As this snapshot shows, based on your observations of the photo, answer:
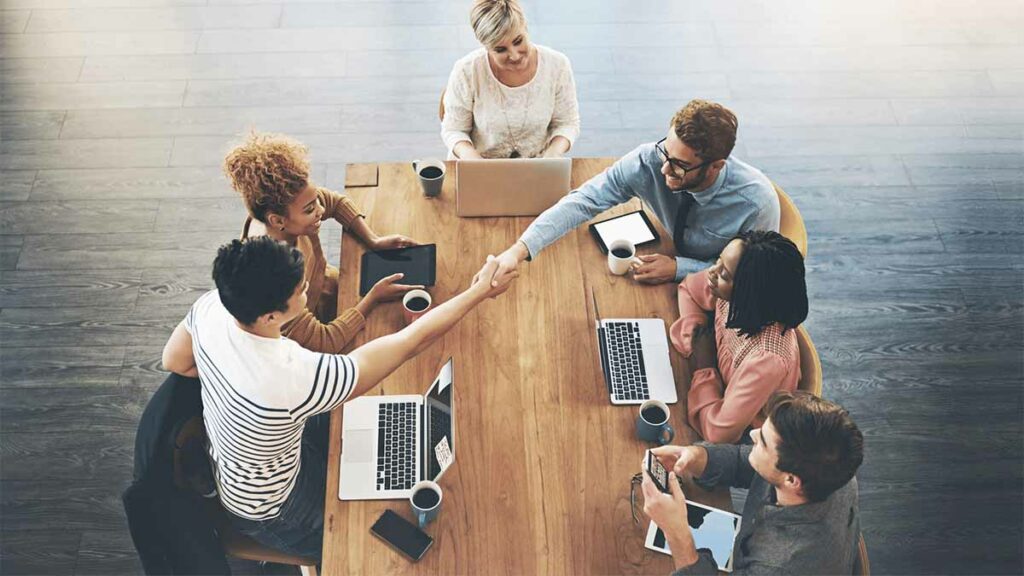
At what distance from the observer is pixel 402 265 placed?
2.70 m

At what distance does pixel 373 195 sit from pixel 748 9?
2898 mm

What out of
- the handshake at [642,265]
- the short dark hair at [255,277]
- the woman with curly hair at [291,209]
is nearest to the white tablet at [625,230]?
the handshake at [642,265]

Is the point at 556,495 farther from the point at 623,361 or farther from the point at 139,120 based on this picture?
the point at 139,120

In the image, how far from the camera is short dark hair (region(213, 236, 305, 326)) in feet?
6.34

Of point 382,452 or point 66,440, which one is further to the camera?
point 66,440

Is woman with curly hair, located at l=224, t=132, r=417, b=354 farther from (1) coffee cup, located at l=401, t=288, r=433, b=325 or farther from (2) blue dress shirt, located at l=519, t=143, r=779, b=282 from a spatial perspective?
(2) blue dress shirt, located at l=519, t=143, r=779, b=282

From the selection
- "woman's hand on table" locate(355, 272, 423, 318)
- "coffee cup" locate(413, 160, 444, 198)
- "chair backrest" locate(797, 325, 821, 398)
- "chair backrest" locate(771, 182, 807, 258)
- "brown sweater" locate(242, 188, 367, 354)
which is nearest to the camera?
"chair backrest" locate(797, 325, 821, 398)

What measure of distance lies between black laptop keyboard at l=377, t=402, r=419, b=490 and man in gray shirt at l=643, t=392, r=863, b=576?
60cm

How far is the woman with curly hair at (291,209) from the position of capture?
2.41m

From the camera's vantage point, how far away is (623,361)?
247 cm

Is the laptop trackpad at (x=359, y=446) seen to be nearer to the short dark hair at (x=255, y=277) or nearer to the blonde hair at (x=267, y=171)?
the short dark hair at (x=255, y=277)

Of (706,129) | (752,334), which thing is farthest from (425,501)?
(706,129)

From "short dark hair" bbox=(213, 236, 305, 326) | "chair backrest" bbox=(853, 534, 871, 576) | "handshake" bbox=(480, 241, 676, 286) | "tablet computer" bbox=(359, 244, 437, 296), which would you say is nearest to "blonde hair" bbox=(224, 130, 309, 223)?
"tablet computer" bbox=(359, 244, 437, 296)

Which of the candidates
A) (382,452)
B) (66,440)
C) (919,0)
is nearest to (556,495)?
(382,452)
